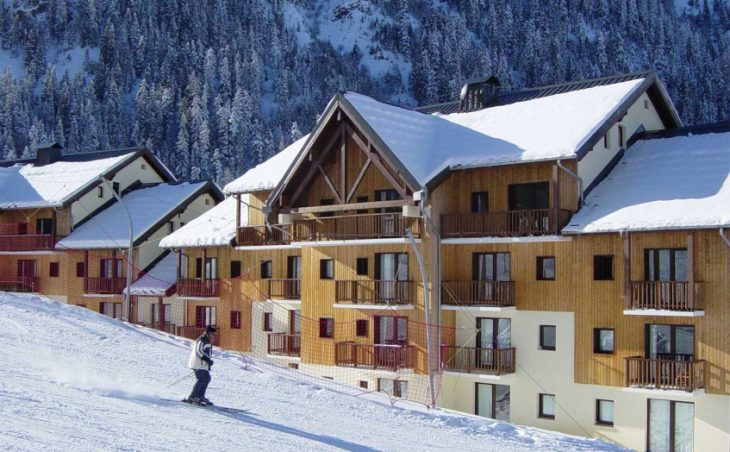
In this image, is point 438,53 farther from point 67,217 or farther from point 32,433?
point 32,433

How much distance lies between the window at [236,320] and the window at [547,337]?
17.3m

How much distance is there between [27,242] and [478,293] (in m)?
32.7

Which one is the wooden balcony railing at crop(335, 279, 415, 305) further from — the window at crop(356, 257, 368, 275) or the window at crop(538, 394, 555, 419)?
the window at crop(538, 394, 555, 419)

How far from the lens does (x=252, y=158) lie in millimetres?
142750

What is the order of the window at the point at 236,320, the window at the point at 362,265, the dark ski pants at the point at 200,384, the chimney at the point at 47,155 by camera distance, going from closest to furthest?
the dark ski pants at the point at 200,384 → the window at the point at 362,265 → the window at the point at 236,320 → the chimney at the point at 47,155

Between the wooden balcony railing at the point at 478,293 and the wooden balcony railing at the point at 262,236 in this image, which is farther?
the wooden balcony railing at the point at 262,236

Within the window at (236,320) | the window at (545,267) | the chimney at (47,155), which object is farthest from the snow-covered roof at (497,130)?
the chimney at (47,155)

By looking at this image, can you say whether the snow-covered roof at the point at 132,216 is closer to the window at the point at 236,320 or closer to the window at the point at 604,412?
the window at the point at 236,320

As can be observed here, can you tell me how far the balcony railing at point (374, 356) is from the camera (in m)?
34.0

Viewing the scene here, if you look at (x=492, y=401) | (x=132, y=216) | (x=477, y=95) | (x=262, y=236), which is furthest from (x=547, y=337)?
(x=132, y=216)

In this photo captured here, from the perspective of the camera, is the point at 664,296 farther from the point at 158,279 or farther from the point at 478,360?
the point at 158,279

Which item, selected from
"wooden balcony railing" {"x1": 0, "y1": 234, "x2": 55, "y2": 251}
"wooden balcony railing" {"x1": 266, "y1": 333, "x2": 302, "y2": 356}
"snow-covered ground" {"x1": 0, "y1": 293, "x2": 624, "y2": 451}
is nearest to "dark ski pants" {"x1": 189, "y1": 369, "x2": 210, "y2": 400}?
"snow-covered ground" {"x1": 0, "y1": 293, "x2": 624, "y2": 451}

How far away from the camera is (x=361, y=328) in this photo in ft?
119

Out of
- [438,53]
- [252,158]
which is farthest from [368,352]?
[438,53]
